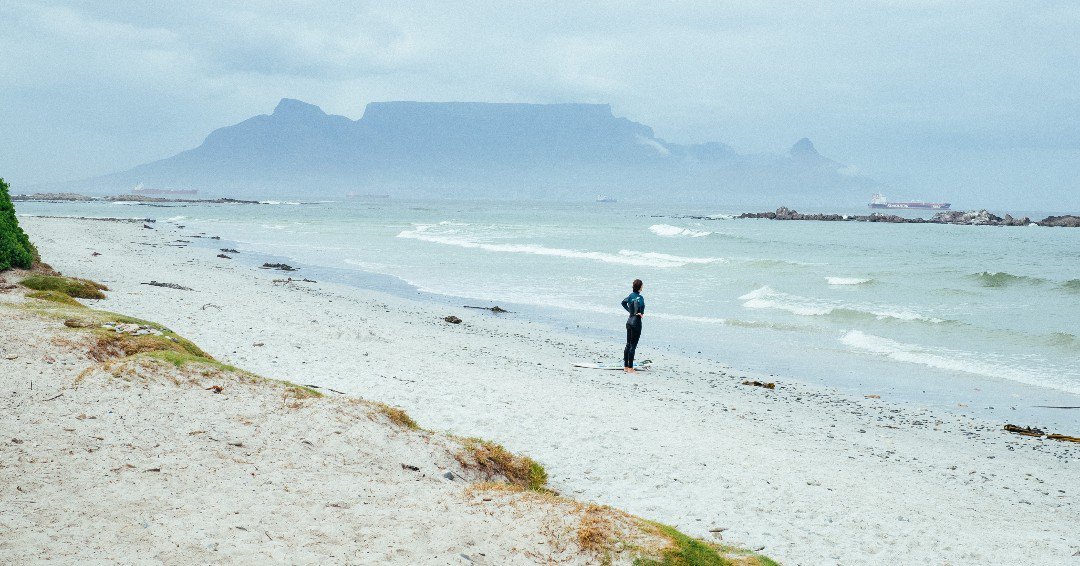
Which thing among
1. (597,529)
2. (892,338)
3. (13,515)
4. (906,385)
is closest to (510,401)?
(597,529)

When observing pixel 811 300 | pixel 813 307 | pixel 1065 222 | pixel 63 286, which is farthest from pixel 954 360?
pixel 1065 222

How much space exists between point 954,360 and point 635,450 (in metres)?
11.2

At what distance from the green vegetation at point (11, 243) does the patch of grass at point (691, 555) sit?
1778 cm

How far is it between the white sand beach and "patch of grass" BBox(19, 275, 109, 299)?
0.56 m

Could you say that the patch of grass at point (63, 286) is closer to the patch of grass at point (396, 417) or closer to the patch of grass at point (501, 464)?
the patch of grass at point (396, 417)

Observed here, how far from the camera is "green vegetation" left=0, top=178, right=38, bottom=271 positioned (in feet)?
57.9

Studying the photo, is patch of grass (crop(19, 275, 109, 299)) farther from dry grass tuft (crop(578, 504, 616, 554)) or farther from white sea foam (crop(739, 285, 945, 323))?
white sea foam (crop(739, 285, 945, 323))

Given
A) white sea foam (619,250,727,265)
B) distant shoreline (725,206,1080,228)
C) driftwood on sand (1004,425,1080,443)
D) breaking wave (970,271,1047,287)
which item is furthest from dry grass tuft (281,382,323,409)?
distant shoreline (725,206,1080,228)

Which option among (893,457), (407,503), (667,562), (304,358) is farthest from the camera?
(304,358)

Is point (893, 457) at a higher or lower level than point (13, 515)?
lower

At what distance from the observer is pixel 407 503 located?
5.70 meters

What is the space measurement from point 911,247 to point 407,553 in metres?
57.1

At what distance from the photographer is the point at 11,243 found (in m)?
17.9

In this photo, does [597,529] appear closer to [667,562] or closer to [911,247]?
[667,562]
